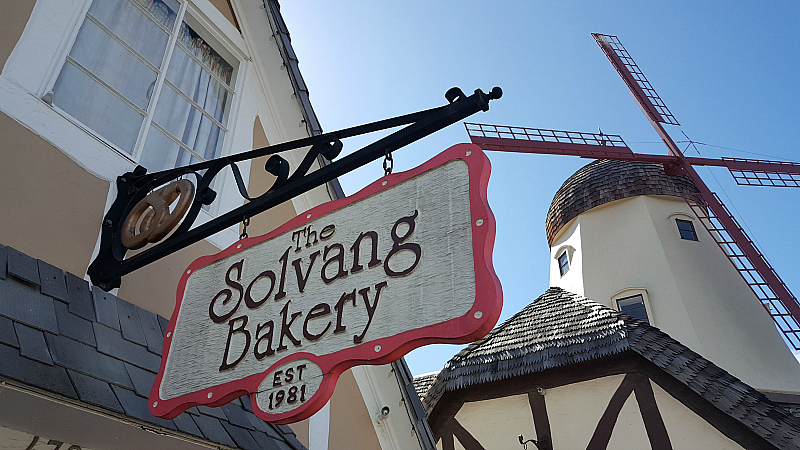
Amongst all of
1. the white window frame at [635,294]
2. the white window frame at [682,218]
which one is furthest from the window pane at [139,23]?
the white window frame at [682,218]

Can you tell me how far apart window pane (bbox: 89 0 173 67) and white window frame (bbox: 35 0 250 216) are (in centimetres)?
7

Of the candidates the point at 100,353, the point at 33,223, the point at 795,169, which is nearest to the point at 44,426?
the point at 100,353

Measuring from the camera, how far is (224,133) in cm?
398

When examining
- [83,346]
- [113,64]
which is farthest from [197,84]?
[83,346]

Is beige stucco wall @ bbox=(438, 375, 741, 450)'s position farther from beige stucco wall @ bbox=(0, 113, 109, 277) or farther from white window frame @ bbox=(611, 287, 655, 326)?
beige stucco wall @ bbox=(0, 113, 109, 277)

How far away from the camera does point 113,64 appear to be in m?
3.27

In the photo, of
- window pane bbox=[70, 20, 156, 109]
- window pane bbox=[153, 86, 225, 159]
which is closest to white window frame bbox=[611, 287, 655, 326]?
window pane bbox=[153, 86, 225, 159]

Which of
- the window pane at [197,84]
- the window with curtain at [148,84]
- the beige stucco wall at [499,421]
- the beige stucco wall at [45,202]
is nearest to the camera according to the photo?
the beige stucco wall at [45,202]

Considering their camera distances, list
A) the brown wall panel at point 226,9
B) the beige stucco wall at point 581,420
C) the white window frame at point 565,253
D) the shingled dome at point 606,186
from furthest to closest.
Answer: the white window frame at point 565,253, the shingled dome at point 606,186, the beige stucco wall at point 581,420, the brown wall panel at point 226,9

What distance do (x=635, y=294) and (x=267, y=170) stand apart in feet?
33.5

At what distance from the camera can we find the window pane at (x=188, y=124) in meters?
3.55

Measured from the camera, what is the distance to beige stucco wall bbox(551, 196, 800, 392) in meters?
9.80

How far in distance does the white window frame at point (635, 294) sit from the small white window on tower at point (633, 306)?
39 mm

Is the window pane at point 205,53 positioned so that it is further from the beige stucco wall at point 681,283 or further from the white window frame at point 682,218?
the white window frame at point 682,218
